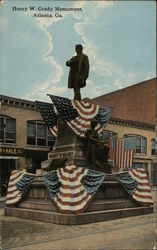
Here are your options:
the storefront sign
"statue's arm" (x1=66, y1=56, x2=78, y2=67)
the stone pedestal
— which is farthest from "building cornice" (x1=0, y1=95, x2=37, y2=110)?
the stone pedestal

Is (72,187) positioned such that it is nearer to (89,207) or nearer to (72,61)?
(89,207)

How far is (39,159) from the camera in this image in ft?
96.8

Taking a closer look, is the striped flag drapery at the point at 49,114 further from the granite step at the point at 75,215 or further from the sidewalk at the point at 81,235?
the sidewalk at the point at 81,235

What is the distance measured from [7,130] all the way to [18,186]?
15.3 metres

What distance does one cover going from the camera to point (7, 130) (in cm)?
2731

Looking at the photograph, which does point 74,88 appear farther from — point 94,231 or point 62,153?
point 94,231

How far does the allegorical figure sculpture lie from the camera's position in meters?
13.2

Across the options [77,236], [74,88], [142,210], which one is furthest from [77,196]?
[74,88]

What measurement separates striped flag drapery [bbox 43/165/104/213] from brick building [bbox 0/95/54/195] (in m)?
15.4

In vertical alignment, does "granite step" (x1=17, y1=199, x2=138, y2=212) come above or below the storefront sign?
below

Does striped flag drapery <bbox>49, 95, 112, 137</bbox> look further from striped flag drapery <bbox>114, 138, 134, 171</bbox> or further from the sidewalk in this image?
the sidewalk

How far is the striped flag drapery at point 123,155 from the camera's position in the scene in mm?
13422

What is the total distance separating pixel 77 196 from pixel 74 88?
4.95 m

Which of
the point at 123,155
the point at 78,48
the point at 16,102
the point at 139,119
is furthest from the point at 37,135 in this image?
the point at 139,119
